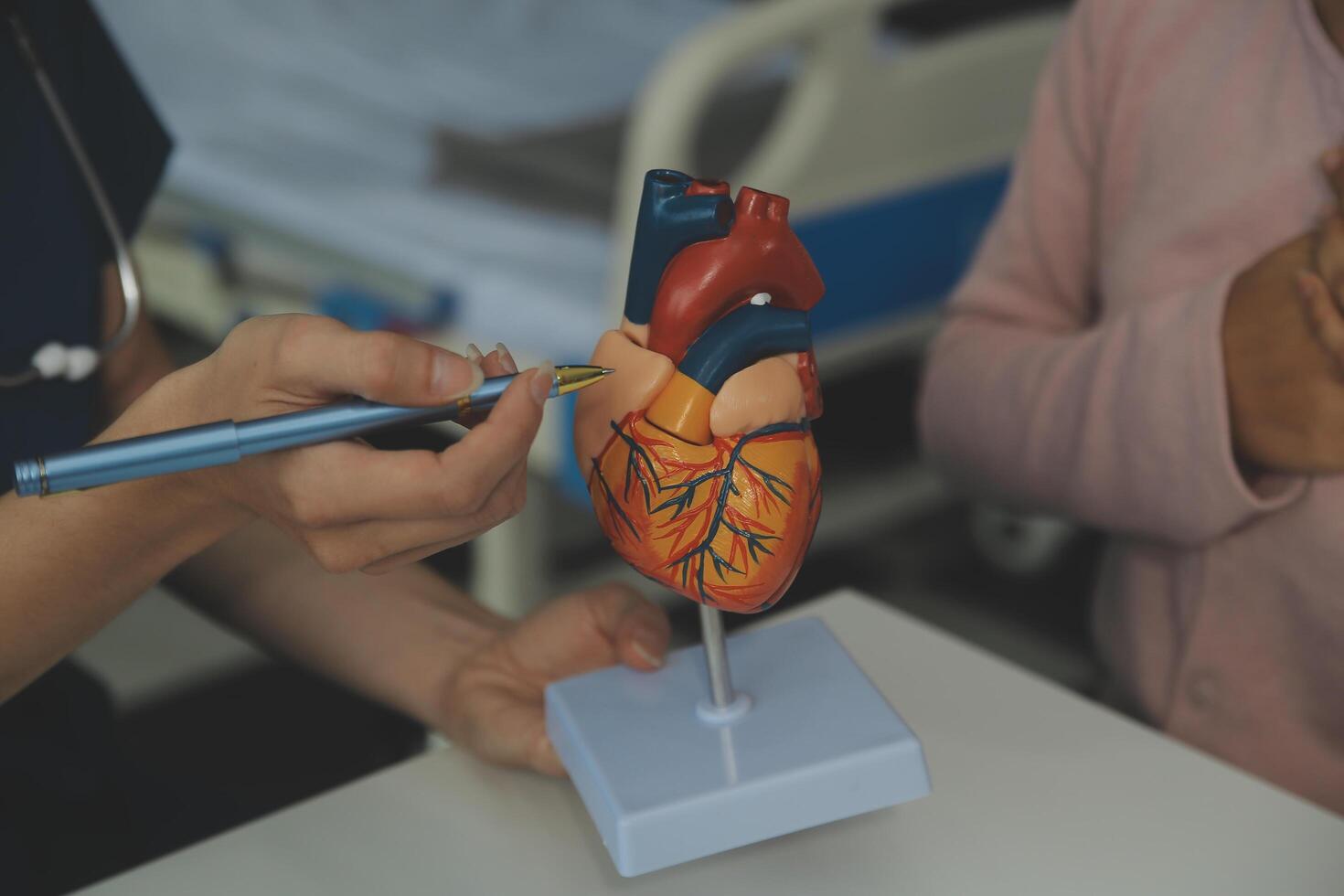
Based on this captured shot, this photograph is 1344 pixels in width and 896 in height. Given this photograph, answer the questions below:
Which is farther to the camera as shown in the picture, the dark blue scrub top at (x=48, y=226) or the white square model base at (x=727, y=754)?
the dark blue scrub top at (x=48, y=226)

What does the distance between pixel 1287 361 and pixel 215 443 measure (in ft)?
1.78

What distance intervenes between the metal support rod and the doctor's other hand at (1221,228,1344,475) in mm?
336

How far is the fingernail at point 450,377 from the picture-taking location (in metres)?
0.51

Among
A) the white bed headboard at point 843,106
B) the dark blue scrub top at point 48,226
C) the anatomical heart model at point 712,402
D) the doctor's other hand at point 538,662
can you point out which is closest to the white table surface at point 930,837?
the doctor's other hand at point 538,662

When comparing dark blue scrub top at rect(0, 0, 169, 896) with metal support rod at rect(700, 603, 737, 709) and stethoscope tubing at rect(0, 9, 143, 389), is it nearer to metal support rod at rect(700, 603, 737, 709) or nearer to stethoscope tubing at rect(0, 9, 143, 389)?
stethoscope tubing at rect(0, 9, 143, 389)

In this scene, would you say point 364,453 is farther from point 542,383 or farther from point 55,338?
point 55,338

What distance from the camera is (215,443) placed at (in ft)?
1.63

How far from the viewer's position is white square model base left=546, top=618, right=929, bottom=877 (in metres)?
0.56

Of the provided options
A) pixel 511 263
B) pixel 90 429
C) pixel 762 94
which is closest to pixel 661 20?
pixel 762 94

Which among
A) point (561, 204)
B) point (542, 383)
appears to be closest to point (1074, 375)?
point (542, 383)

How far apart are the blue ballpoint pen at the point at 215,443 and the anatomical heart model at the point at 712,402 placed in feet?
0.25

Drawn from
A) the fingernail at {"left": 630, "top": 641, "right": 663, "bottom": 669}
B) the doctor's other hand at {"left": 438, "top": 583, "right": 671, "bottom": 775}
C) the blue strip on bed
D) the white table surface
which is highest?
the fingernail at {"left": 630, "top": 641, "right": 663, "bottom": 669}

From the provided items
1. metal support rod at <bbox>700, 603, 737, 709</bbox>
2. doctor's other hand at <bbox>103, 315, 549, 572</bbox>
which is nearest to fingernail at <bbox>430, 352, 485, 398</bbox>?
doctor's other hand at <bbox>103, 315, 549, 572</bbox>

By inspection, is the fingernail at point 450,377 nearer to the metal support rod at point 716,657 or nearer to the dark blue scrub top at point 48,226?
the metal support rod at point 716,657
